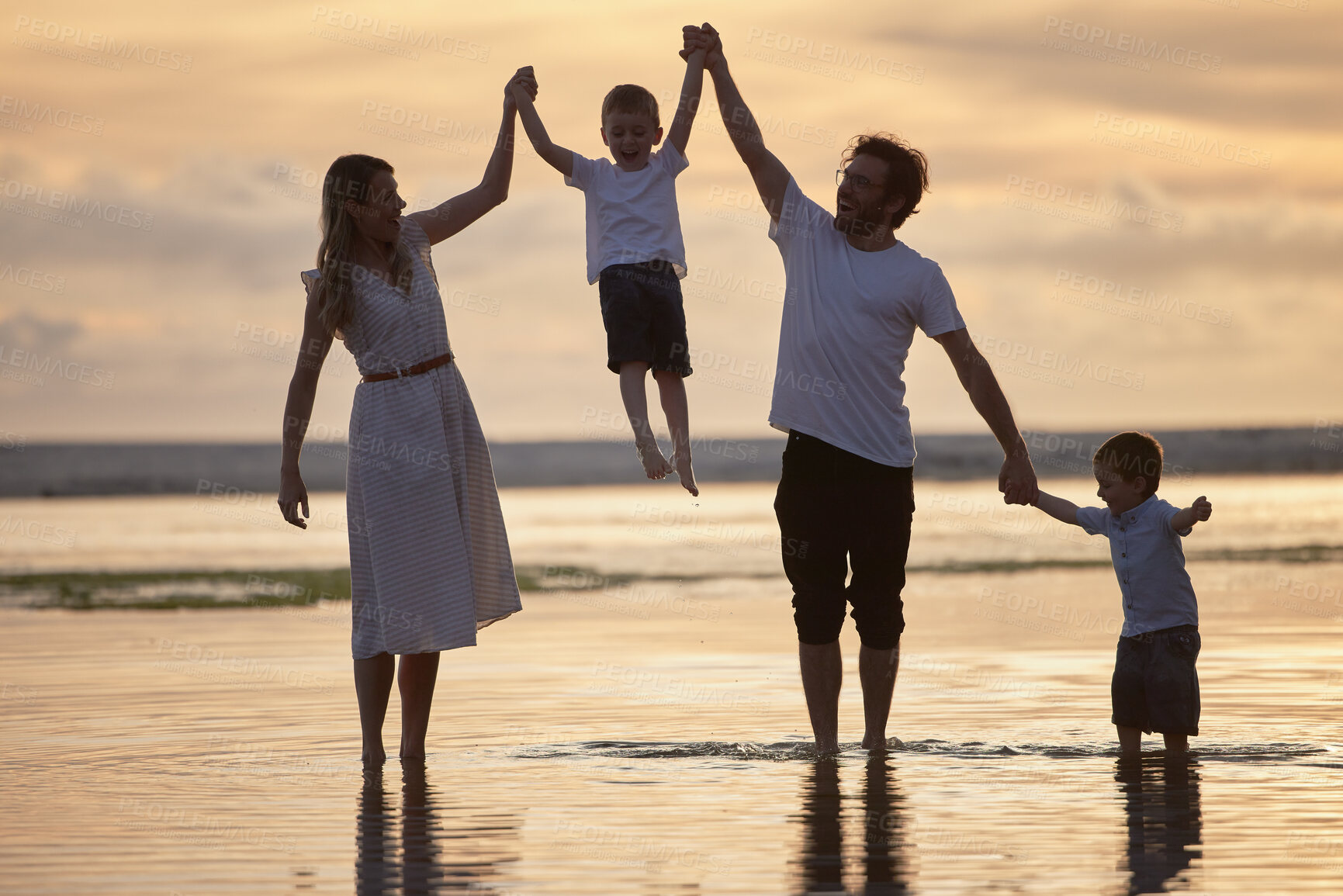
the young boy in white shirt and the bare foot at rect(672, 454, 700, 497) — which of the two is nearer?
the young boy in white shirt

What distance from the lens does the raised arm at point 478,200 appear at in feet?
18.7

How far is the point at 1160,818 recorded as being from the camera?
431 cm

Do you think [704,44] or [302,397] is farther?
[704,44]

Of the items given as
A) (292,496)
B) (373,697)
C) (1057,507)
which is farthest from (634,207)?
(373,697)

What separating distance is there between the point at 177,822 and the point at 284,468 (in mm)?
1325

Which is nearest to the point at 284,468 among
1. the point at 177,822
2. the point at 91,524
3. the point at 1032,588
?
the point at 177,822

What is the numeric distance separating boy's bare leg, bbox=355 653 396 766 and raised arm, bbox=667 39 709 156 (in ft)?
8.04

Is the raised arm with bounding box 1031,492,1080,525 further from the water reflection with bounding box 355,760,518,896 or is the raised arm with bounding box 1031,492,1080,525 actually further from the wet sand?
the water reflection with bounding box 355,760,518,896

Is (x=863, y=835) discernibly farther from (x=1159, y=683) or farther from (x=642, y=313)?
(x=642, y=313)

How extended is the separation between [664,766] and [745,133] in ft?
7.55

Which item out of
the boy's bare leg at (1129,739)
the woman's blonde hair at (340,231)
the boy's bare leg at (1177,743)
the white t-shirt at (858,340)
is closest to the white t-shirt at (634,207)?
the white t-shirt at (858,340)

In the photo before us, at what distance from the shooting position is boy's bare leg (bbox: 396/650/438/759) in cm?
550

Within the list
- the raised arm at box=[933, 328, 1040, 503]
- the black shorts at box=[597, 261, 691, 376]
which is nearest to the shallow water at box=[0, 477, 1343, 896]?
the raised arm at box=[933, 328, 1040, 503]

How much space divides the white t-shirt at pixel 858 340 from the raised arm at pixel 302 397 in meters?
1.63
